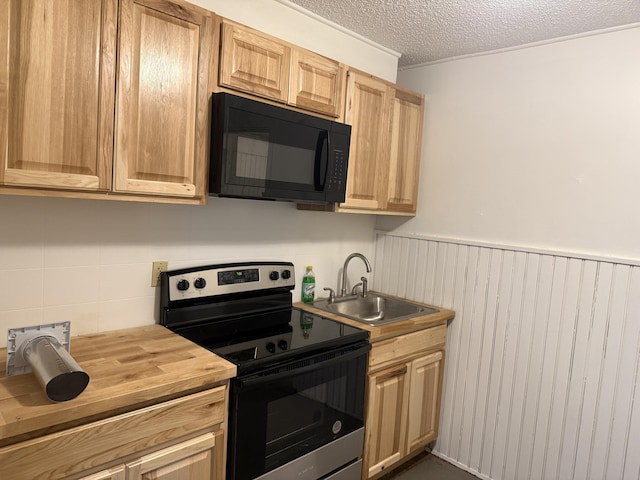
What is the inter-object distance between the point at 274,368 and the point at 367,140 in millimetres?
1276

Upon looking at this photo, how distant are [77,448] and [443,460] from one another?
7.01 feet

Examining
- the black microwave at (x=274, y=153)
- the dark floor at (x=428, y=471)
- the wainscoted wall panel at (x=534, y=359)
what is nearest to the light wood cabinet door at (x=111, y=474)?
the black microwave at (x=274, y=153)

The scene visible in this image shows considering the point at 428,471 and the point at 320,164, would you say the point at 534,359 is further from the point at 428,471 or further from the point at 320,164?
the point at 320,164

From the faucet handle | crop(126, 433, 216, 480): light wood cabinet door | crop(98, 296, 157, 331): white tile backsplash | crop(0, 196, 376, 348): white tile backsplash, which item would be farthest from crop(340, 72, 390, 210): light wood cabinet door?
crop(126, 433, 216, 480): light wood cabinet door

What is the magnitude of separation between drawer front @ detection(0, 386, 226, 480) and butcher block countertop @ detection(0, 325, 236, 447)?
0.07 feet

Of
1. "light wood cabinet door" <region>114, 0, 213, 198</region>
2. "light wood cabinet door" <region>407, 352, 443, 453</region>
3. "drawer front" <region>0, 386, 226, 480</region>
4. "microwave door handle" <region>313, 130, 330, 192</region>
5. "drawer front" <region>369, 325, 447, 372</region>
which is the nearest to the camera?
"drawer front" <region>0, 386, 226, 480</region>

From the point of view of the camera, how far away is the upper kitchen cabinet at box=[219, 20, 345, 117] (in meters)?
1.76

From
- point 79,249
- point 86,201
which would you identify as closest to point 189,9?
point 86,201

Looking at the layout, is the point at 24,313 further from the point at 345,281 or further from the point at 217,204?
the point at 345,281

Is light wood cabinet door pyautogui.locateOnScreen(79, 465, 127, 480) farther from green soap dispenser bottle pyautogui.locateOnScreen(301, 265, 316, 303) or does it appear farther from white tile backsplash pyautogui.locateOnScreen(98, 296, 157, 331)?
green soap dispenser bottle pyautogui.locateOnScreen(301, 265, 316, 303)

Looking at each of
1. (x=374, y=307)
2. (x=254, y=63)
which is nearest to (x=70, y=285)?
(x=254, y=63)

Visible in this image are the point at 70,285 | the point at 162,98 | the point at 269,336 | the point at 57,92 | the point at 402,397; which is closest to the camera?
the point at 57,92

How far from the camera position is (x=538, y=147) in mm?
2320

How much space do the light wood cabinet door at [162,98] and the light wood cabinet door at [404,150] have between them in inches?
46.3
